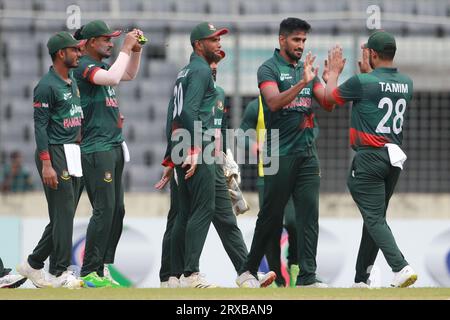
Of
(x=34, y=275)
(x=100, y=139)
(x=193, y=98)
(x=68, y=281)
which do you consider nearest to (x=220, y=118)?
(x=193, y=98)

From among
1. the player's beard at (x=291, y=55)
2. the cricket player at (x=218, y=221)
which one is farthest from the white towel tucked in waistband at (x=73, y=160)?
the player's beard at (x=291, y=55)

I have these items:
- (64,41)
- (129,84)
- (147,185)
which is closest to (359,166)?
(64,41)

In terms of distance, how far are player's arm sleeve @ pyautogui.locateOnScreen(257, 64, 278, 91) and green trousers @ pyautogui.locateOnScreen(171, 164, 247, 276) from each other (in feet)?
2.67

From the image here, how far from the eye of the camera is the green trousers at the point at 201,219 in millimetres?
11297

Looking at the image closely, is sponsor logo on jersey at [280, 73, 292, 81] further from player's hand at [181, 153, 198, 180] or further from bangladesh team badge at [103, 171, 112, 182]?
bangladesh team badge at [103, 171, 112, 182]

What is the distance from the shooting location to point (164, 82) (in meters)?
19.7

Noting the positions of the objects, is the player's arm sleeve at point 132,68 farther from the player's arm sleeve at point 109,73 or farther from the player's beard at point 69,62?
the player's beard at point 69,62

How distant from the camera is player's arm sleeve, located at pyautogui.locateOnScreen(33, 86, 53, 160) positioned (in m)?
11.1

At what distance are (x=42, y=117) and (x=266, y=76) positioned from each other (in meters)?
1.90

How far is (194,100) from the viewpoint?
438 inches

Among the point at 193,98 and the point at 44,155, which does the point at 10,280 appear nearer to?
the point at 44,155

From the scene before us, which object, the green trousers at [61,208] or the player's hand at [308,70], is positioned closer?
the player's hand at [308,70]

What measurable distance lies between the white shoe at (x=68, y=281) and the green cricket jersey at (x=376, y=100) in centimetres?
263
